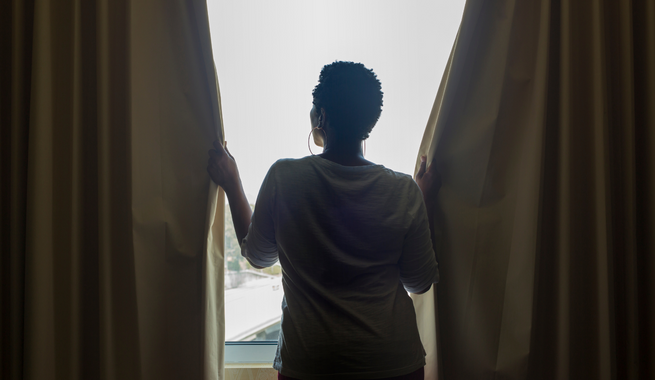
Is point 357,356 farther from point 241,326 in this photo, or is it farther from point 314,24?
point 314,24

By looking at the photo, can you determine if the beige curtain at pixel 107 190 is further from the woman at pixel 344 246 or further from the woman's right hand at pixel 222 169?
the woman at pixel 344 246

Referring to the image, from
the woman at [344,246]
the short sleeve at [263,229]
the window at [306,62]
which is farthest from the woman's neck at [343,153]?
the window at [306,62]

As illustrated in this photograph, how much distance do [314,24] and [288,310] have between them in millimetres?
942

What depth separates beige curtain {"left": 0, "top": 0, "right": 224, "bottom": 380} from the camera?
0.87 meters

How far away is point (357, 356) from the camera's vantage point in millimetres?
704

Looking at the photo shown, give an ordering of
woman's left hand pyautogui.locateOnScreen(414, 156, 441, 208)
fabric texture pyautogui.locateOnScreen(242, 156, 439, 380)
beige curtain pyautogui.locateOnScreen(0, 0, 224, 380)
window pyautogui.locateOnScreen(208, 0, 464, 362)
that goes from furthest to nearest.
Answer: window pyautogui.locateOnScreen(208, 0, 464, 362), woman's left hand pyautogui.locateOnScreen(414, 156, 441, 208), beige curtain pyautogui.locateOnScreen(0, 0, 224, 380), fabric texture pyautogui.locateOnScreen(242, 156, 439, 380)

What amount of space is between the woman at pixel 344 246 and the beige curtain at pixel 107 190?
0.30 meters

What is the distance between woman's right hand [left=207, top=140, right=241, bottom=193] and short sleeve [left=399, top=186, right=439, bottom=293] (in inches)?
18.2

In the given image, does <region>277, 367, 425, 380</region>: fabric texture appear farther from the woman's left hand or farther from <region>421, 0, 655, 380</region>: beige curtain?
the woman's left hand

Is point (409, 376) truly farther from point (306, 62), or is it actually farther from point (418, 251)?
point (306, 62)

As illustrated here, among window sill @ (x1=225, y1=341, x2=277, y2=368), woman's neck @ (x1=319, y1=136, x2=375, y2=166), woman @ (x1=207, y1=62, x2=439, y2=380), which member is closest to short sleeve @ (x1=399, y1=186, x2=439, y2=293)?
woman @ (x1=207, y1=62, x2=439, y2=380)

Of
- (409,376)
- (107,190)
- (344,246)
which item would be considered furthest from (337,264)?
(107,190)

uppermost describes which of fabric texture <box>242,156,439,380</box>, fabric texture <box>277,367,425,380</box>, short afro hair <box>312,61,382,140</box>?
short afro hair <box>312,61,382,140</box>

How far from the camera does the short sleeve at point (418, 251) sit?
777mm
